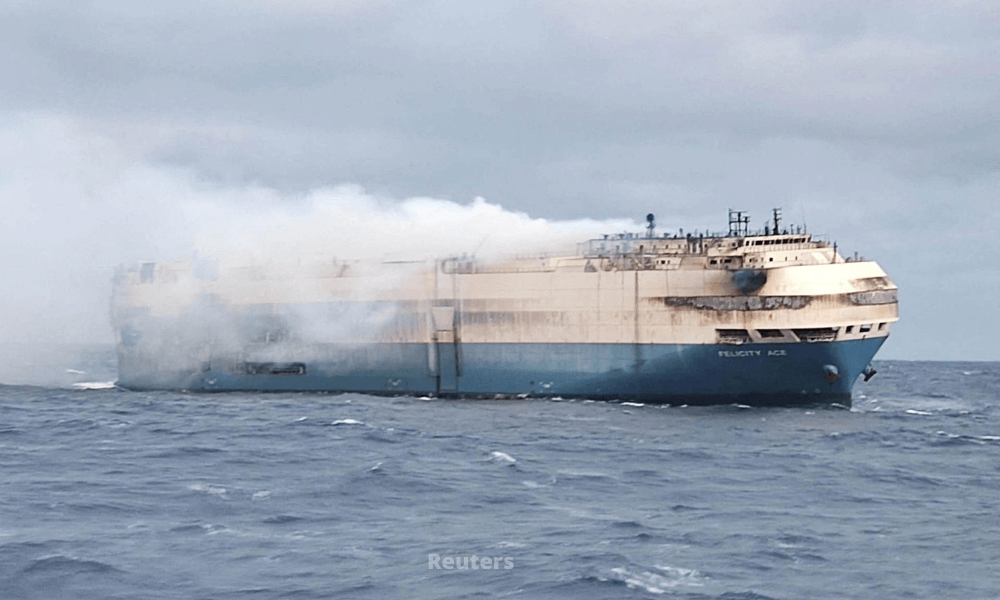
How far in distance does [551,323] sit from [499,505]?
34.8m

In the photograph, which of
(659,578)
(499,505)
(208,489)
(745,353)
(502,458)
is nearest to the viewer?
(659,578)

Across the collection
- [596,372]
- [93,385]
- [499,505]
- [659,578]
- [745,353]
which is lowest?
[659,578]

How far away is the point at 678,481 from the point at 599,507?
6305mm

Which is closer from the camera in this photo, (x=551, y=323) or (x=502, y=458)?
(x=502, y=458)

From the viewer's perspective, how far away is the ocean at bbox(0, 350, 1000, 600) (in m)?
30.2

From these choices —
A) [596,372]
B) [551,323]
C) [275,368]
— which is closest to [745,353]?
[596,372]

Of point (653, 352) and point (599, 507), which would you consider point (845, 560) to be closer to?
point (599, 507)

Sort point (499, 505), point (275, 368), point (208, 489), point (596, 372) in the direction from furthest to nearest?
point (275, 368) → point (596, 372) → point (208, 489) → point (499, 505)

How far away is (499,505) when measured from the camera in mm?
39562

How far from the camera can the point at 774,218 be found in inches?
2972

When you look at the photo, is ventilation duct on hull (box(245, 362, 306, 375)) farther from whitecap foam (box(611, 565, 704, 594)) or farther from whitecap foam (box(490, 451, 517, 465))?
whitecap foam (box(611, 565, 704, 594))

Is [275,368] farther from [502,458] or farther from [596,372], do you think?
[502,458]

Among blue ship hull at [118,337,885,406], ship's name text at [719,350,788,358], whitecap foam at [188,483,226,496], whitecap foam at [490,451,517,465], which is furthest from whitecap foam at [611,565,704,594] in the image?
blue ship hull at [118,337,885,406]

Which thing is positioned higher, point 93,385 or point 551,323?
point 551,323
